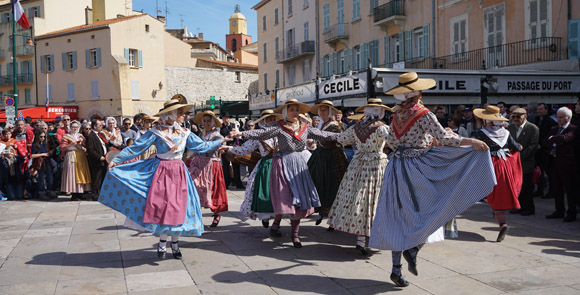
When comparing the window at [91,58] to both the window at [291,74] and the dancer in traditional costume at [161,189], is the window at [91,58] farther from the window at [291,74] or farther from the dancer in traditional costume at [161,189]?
the dancer in traditional costume at [161,189]

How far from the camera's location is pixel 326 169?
25.8ft

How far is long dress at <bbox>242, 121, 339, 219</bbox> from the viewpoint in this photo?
710cm

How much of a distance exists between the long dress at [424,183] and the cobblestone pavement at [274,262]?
0.54 metres

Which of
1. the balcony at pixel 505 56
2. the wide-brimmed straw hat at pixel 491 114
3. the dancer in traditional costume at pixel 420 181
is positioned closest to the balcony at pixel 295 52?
the balcony at pixel 505 56

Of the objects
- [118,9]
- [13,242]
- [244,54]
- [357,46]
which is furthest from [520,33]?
[244,54]

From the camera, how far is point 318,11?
3406 cm

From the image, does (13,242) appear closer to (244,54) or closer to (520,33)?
(520,33)

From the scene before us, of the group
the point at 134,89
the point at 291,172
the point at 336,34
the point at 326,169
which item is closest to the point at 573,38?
the point at 326,169

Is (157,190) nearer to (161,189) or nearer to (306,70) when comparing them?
(161,189)

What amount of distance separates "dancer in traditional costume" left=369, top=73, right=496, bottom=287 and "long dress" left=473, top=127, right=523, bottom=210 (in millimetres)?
2555

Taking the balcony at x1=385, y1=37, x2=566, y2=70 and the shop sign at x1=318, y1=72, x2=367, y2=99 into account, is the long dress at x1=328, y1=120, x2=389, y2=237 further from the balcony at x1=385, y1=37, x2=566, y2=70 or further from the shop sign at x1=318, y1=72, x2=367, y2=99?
the balcony at x1=385, y1=37, x2=566, y2=70

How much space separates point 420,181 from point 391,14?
2159 cm

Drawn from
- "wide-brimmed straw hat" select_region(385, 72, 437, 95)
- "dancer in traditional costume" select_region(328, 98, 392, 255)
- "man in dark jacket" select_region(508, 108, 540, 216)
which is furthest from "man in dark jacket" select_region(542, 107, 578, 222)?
"wide-brimmed straw hat" select_region(385, 72, 437, 95)

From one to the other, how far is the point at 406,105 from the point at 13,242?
19.3 ft
